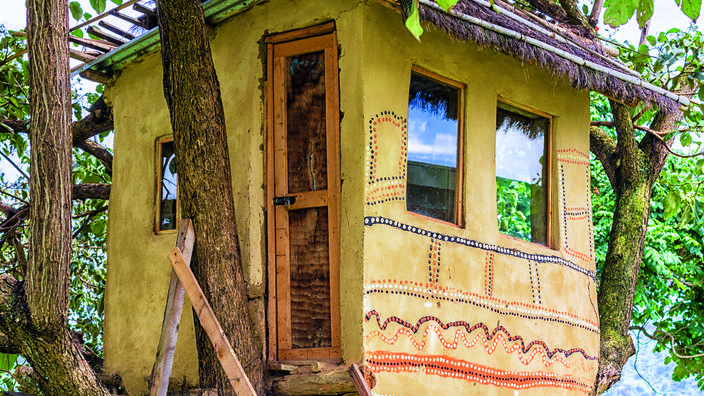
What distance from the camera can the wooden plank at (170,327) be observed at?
4.90 metres

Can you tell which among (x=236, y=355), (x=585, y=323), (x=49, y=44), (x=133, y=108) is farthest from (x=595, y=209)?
(x=49, y=44)

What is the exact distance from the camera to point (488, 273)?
19.4 ft

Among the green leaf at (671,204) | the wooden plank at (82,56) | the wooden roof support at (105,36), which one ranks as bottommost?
the green leaf at (671,204)

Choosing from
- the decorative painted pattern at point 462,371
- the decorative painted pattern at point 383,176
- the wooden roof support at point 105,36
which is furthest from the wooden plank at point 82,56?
the decorative painted pattern at point 462,371

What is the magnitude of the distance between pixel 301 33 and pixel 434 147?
48.5 inches

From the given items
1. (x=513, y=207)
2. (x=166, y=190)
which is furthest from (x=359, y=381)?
(x=166, y=190)

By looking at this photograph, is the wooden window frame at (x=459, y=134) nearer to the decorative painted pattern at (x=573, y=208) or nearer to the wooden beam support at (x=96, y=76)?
the decorative painted pattern at (x=573, y=208)

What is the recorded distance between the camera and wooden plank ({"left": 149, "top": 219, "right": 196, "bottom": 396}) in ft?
16.1

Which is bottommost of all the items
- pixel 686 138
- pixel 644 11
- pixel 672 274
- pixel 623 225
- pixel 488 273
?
pixel 672 274

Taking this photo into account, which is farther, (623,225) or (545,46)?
(623,225)

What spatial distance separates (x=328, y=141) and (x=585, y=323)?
9.59ft

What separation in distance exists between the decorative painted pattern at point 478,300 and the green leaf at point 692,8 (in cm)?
274

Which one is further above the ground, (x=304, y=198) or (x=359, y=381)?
(x=304, y=198)

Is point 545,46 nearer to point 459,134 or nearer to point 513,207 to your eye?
point 459,134
